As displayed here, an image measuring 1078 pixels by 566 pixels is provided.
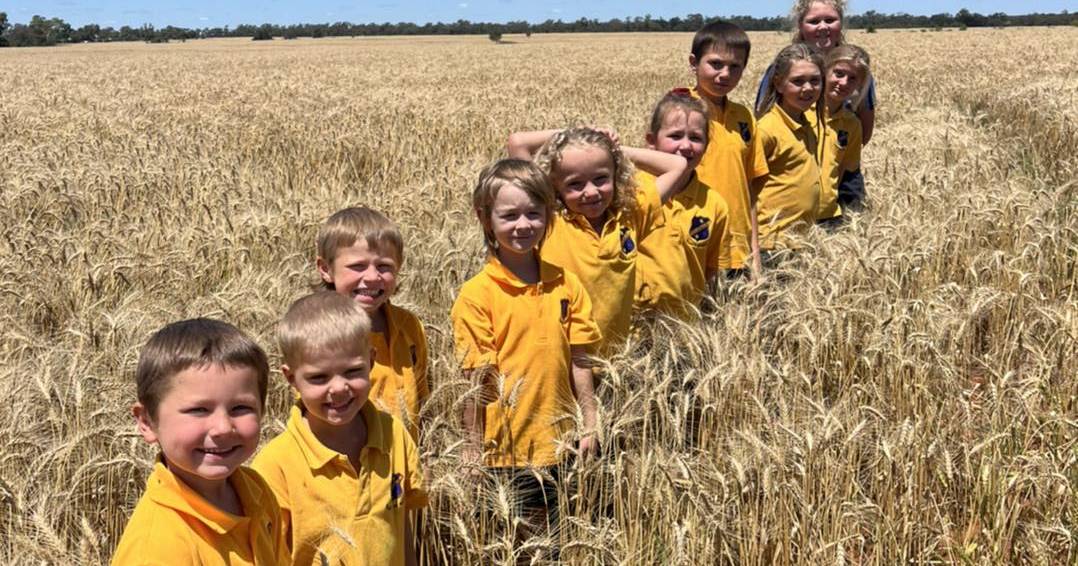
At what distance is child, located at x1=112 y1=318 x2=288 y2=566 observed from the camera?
4.80ft

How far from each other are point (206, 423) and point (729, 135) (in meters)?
2.93

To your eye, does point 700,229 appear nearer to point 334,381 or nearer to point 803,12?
point 334,381

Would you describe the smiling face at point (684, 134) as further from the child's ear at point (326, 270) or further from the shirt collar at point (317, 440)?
the shirt collar at point (317, 440)

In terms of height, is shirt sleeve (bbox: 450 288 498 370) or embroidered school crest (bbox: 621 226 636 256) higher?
embroidered school crest (bbox: 621 226 636 256)

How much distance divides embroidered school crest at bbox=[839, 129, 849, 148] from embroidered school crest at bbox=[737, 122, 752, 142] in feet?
3.59

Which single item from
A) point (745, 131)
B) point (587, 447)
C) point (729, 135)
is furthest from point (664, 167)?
point (587, 447)

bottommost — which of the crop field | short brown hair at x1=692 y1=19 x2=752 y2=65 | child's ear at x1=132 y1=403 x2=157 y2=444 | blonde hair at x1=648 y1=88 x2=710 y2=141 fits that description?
the crop field

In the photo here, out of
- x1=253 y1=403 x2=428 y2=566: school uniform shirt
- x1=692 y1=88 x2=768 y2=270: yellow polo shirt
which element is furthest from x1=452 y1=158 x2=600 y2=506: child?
x1=692 y1=88 x2=768 y2=270: yellow polo shirt

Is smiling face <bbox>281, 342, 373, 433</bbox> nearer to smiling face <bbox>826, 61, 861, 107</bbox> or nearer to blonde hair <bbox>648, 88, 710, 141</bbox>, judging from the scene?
blonde hair <bbox>648, 88, 710, 141</bbox>

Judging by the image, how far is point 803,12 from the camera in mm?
5125

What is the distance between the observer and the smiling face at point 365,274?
91.2 inches

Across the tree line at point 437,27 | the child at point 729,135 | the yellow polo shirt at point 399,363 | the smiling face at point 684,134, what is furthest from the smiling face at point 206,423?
the tree line at point 437,27

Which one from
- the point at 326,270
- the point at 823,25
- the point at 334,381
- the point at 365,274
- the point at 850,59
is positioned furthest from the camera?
the point at 823,25

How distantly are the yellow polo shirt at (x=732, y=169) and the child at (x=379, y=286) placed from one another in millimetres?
1835
